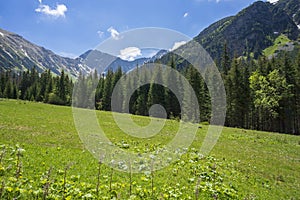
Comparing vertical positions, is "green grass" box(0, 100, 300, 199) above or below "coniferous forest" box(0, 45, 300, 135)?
below

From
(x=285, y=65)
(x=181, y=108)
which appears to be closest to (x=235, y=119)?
(x=181, y=108)

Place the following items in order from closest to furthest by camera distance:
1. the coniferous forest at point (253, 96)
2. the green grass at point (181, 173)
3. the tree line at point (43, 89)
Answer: the green grass at point (181, 173)
the coniferous forest at point (253, 96)
the tree line at point (43, 89)

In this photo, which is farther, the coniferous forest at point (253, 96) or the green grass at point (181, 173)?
the coniferous forest at point (253, 96)

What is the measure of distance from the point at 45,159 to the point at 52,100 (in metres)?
77.2

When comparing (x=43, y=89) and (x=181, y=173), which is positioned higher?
(x=43, y=89)

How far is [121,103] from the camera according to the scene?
82875 mm

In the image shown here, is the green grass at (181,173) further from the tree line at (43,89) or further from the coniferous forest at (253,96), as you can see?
the tree line at (43,89)

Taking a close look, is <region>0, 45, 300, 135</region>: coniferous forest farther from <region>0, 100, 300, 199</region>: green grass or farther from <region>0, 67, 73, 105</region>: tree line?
<region>0, 100, 300, 199</region>: green grass

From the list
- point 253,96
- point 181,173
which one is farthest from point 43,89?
point 181,173

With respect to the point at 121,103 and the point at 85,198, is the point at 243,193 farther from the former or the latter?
the point at 121,103

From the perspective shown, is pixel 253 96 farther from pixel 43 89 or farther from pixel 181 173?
pixel 43 89

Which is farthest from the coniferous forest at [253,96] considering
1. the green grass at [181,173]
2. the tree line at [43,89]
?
the green grass at [181,173]

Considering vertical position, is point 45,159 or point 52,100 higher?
point 52,100

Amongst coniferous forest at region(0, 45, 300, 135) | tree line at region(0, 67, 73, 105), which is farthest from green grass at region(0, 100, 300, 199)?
tree line at region(0, 67, 73, 105)
